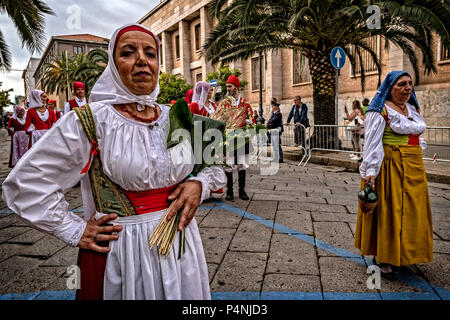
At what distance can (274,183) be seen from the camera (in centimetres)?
733

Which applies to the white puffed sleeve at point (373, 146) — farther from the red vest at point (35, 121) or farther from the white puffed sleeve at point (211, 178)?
the red vest at point (35, 121)

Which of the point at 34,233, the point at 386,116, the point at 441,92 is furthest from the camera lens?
the point at 441,92

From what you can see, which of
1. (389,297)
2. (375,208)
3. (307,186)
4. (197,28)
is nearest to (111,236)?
(389,297)

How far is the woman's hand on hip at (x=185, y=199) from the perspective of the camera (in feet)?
5.08

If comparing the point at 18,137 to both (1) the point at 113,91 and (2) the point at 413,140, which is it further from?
(2) the point at 413,140

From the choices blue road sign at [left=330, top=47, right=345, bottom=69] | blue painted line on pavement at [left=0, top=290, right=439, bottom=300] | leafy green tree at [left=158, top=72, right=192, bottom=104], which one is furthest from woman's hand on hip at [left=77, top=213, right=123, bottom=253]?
leafy green tree at [left=158, top=72, right=192, bottom=104]

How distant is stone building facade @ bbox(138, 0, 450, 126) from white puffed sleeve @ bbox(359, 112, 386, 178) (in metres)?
9.00

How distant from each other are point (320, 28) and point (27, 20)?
8.34 metres

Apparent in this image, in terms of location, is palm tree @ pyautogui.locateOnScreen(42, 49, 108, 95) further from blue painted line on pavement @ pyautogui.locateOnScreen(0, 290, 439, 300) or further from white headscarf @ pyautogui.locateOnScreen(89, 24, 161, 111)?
white headscarf @ pyautogui.locateOnScreen(89, 24, 161, 111)

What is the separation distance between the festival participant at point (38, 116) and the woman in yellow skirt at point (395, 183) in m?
6.81

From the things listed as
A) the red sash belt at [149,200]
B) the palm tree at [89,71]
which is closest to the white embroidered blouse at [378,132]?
the red sash belt at [149,200]
